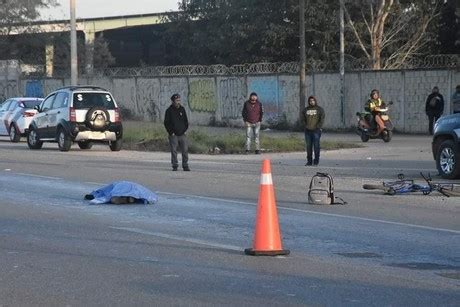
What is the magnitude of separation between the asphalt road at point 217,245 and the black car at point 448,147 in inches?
37.4

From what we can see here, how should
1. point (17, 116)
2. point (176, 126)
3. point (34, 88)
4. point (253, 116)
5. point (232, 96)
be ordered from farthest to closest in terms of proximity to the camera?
point (34, 88)
point (232, 96)
point (17, 116)
point (253, 116)
point (176, 126)

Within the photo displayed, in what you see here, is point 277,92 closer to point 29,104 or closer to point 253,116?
point 29,104

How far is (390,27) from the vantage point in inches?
1886

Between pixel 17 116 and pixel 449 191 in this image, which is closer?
pixel 449 191

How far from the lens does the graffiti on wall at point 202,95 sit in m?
47.2

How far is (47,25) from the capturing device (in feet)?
238

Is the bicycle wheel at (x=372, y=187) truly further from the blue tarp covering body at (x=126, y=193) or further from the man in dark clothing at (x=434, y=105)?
the man in dark clothing at (x=434, y=105)

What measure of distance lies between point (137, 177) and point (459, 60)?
2009 cm

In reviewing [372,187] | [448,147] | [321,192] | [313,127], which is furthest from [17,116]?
[321,192]

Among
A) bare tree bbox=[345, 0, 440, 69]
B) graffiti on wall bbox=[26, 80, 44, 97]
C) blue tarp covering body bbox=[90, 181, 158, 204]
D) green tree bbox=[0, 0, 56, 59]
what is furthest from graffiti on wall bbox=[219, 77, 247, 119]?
blue tarp covering body bbox=[90, 181, 158, 204]

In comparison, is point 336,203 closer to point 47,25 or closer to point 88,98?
point 88,98

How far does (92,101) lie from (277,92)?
1409 centimetres

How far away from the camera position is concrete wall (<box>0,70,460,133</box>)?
127ft

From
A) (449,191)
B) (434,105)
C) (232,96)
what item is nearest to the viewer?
(449,191)
